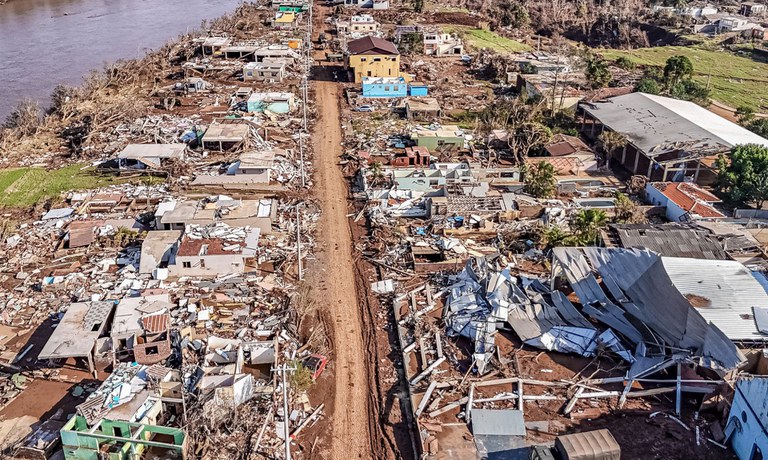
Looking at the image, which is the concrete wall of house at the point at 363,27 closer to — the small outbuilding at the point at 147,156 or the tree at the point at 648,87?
the tree at the point at 648,87

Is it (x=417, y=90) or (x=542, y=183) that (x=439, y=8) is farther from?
(x=542, y=183)

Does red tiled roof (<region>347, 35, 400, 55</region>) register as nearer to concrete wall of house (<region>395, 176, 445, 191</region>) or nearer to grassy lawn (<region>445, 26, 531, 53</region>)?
grassy lawn (<region>445, 26, 531, 53</region>)

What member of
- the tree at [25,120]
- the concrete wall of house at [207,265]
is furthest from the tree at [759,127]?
the tree at [25,120]

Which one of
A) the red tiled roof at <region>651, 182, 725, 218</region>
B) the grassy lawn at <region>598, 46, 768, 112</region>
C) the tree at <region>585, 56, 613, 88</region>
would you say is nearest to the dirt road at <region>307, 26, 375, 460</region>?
the red tiled roof at <region>651, 182, 725, 218</region>

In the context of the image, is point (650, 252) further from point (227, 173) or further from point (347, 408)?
point (227, 173)

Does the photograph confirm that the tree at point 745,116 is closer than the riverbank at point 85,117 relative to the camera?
No

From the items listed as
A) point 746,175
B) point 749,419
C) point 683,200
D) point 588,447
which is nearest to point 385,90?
point 683,200
